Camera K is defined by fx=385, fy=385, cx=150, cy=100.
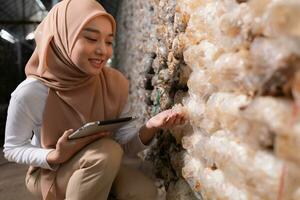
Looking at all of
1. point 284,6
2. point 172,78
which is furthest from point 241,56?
point 172,78

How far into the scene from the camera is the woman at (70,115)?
1.44m

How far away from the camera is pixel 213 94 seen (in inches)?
43.6

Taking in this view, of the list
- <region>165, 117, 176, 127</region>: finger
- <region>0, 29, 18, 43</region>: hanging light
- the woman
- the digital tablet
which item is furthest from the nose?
<region>0, 29, 18, 43</region>: hanging light

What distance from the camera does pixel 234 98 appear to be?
945 mm

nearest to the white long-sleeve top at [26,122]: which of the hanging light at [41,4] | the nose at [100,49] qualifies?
the nose at [100,49]

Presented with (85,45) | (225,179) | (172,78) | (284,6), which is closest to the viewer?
(284,6)

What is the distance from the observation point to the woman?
4.71ft

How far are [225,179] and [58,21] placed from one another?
91 cm

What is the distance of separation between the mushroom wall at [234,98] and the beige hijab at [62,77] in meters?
0.34

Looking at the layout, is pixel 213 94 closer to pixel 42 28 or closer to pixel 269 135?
pixel 269 135

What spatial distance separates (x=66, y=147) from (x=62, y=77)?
282mm

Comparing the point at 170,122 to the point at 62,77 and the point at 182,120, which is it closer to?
the point at 182,120

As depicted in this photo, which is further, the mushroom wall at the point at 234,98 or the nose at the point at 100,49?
the nose at the point at 100,49

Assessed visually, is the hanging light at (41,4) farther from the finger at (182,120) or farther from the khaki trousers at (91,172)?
the finger at (182,120)
